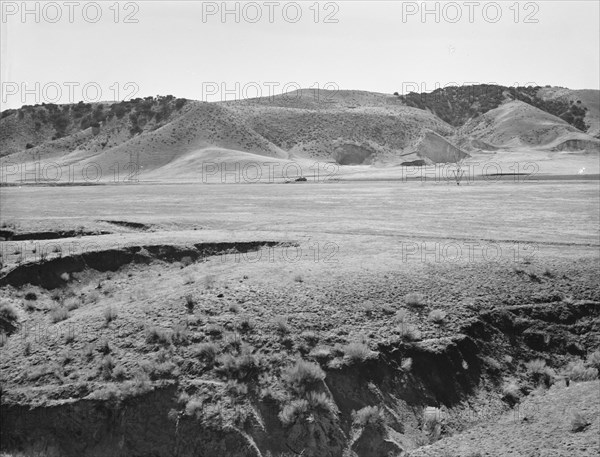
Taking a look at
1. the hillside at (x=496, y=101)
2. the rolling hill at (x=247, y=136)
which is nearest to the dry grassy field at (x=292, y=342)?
the rolling hill at (x=247, y=136)

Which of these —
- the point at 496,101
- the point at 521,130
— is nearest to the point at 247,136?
the point at 521,130

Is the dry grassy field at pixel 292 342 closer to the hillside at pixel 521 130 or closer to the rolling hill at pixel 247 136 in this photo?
the rolling hill at pixel 247 136

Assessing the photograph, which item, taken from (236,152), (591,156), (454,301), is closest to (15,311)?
(454,301)

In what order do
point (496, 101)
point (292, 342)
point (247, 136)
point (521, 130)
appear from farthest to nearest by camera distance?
1. point (496, 101)
2. point (521, 130)
3. point (247, 136)
4. point (292, 342)

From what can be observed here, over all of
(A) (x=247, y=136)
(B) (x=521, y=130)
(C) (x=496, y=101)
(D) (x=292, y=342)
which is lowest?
(D) (x=292, y=342)

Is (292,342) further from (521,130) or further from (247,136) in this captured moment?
(521,130)

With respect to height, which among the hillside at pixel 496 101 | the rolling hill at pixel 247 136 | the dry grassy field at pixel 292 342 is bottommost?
the dry grassy field at pixel 292 342

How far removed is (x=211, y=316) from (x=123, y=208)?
27.3m

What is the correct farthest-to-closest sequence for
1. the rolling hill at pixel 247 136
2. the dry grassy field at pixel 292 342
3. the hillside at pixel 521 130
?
1. the hillside at pixel 521 130
2. the rolling hill at pixel 247 136
3. the dry grassy field at pixel 292 342

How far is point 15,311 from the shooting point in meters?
17.5

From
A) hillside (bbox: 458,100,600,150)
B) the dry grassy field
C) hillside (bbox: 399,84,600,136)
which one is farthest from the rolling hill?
the dry grassy field

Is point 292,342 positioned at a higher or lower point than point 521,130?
lower

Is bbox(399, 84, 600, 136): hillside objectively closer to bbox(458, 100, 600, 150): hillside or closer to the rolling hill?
the rolling hill

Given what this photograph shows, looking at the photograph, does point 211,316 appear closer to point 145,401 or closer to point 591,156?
point 145,401
